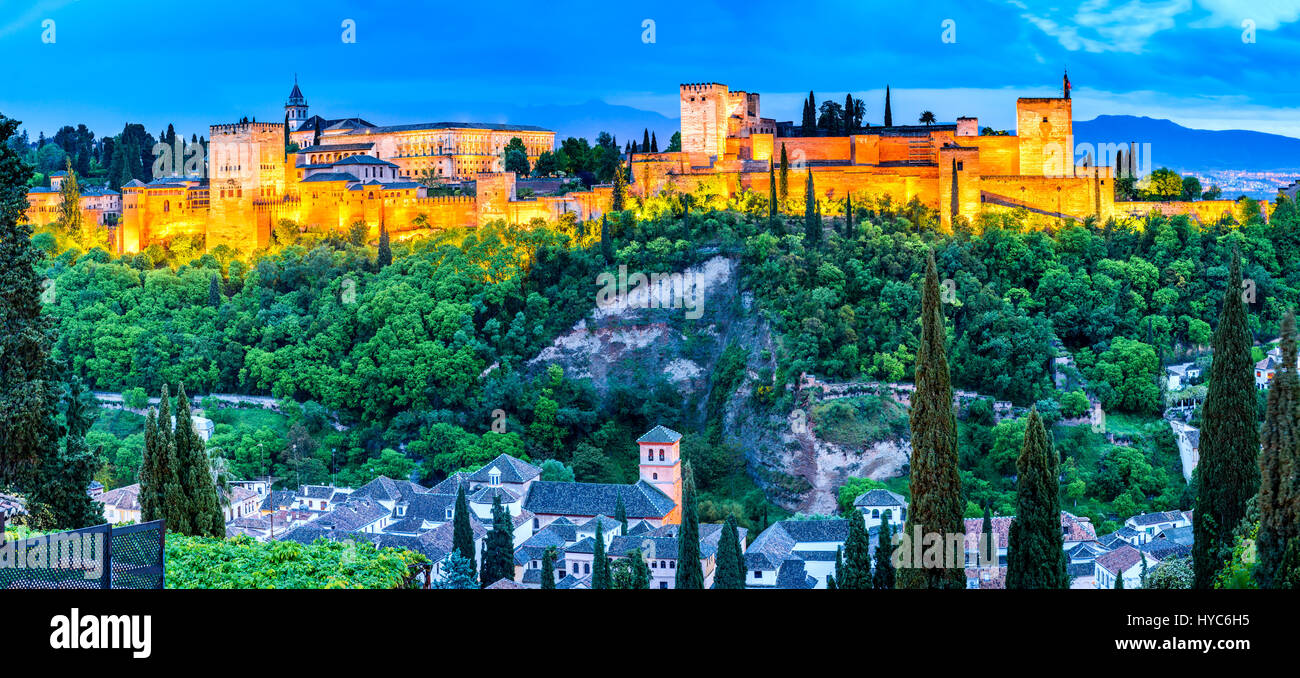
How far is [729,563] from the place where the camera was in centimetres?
2558

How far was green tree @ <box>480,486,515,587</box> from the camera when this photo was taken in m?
28.2

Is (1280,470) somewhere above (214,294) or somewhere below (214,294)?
below

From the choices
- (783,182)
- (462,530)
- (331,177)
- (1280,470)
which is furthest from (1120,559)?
(331,177)

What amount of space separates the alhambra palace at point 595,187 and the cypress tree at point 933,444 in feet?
91.5

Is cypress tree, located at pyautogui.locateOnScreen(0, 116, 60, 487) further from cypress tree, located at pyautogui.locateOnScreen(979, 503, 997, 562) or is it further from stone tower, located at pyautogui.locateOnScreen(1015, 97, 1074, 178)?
stone tower, located at pyautogui.locateOnScreen(1015, 97, 1074, 178)

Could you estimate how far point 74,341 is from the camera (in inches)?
1854

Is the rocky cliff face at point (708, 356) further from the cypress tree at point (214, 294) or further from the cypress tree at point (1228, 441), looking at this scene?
the cypress tree at point (1228, 441)

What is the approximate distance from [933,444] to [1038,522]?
5.78 feet

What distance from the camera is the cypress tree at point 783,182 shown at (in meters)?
44.7

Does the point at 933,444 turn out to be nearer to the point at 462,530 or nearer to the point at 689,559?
the point at 689,559

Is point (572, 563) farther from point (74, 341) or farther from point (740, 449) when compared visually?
point (74, 341)

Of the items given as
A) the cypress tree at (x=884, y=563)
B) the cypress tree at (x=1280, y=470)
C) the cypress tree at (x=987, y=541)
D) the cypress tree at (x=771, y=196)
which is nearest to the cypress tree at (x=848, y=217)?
the cypress tree at (x=771, y=196)

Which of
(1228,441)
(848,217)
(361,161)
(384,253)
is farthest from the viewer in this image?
(361,161)
